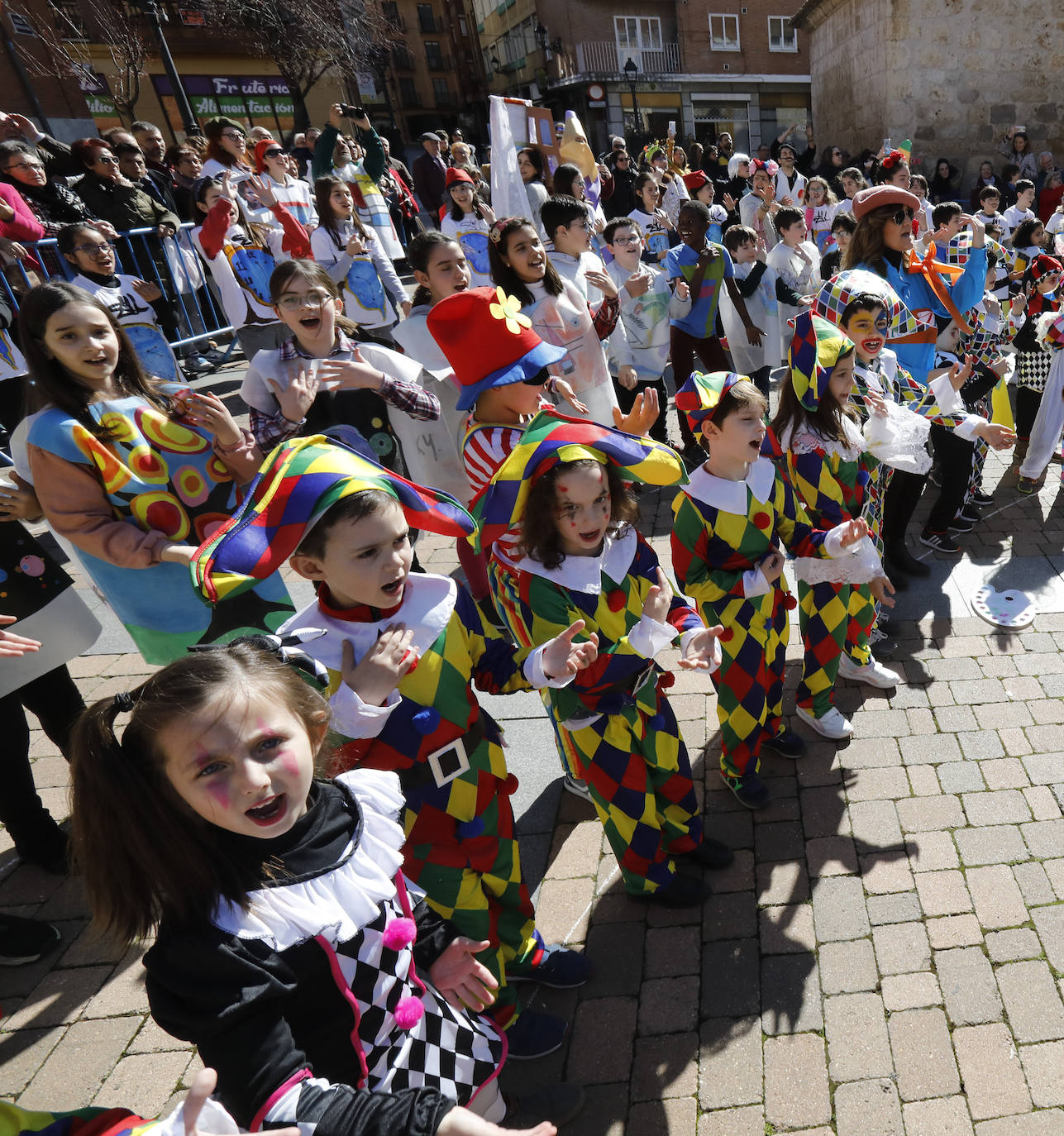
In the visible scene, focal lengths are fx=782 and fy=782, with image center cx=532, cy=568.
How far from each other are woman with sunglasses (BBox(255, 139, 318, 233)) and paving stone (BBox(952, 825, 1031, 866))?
22.7ft

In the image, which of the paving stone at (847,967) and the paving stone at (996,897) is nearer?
the paving stone at (847,967)

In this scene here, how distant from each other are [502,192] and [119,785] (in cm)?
619

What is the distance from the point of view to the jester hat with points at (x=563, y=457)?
86.6 inches

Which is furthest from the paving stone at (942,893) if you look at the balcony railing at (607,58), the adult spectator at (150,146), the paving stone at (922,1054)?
the balcony railing at (607,58)

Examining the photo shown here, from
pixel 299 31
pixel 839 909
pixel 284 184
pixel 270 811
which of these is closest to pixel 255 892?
pixel 270 811

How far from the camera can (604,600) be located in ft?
7.61

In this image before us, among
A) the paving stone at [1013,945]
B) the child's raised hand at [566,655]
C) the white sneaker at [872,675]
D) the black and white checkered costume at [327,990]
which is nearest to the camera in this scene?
the black and white checkered costume at [327,990]

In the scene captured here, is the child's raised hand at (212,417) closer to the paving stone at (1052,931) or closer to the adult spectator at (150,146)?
the paving stone at (1052,931)

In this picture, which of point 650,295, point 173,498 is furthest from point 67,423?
point 650,295

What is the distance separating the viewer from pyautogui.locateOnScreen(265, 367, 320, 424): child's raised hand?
3197 millimetres

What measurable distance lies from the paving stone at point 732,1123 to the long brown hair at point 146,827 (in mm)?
1522

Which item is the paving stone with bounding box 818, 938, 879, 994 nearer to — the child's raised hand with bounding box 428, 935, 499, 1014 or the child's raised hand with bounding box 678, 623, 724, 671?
the child's raised hand with bounding box 678, 623, 724, 671

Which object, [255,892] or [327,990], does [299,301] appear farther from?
[327,990]

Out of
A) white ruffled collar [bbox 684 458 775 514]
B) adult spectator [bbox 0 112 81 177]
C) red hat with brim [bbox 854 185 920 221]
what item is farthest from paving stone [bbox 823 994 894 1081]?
adult spectator [bbox 0 112 81 177]
